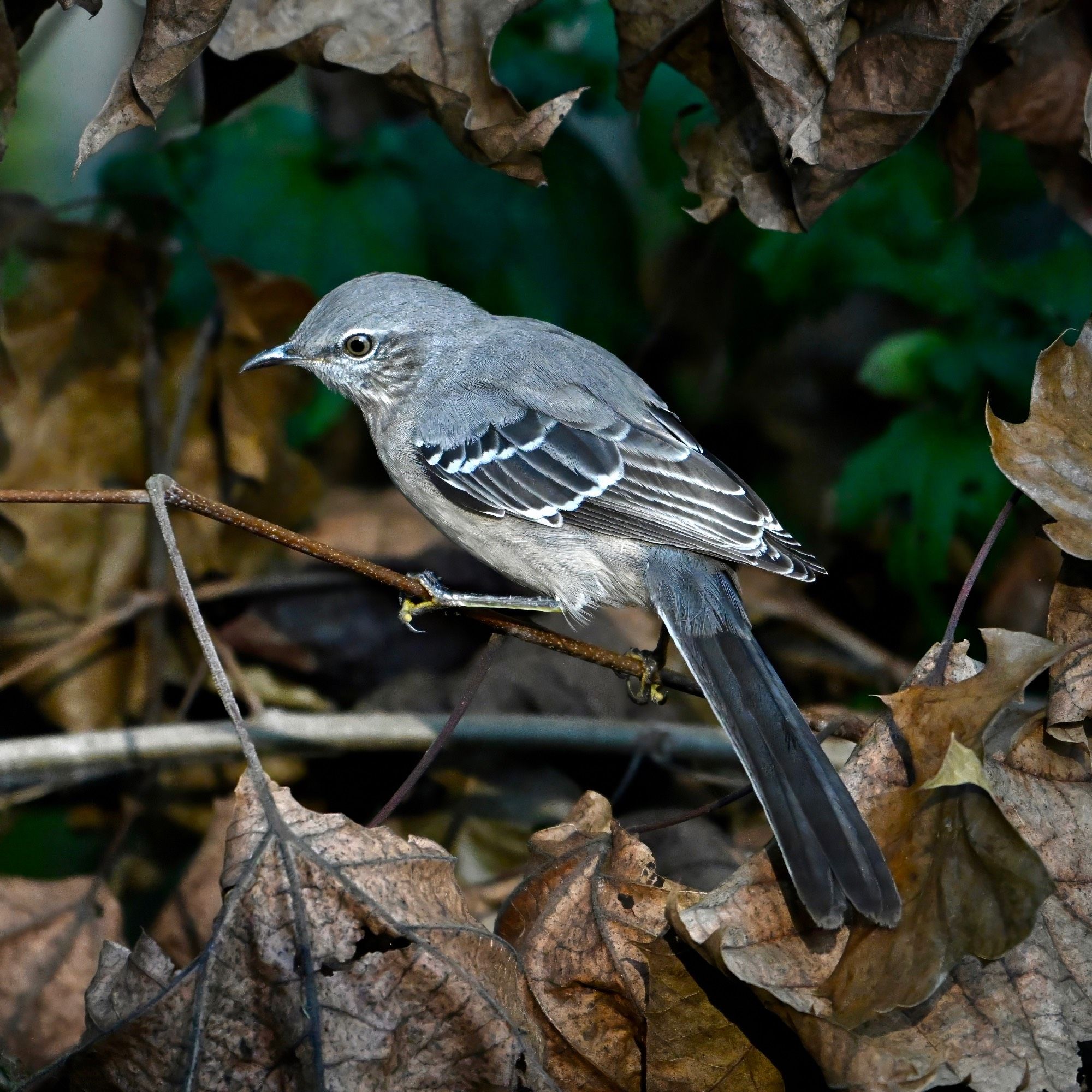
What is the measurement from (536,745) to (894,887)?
201cm

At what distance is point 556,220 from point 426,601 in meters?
2.52

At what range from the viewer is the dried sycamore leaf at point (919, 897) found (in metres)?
2.72

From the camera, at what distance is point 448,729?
10.8 feet

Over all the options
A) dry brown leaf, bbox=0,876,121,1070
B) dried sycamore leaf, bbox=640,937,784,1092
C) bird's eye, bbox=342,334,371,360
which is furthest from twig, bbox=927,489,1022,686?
dry brown leaf, bbox=0,876,121,1070

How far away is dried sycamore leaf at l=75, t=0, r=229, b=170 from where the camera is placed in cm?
345

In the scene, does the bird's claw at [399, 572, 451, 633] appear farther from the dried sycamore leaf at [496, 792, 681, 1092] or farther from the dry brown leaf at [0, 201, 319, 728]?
the dry brown leaf at [0, 201, 319, 728]

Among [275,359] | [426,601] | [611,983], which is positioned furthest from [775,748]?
[275,359]

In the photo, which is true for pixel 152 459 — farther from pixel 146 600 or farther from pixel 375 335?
pixel 375 335

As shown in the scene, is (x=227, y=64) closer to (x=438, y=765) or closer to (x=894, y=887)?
(x=438, y=765)

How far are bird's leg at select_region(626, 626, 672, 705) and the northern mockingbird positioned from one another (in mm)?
144

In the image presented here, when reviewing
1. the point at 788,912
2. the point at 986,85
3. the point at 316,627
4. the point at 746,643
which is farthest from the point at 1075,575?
the point at 316,627

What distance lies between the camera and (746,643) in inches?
144

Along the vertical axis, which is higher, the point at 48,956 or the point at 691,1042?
the point at 691,1042

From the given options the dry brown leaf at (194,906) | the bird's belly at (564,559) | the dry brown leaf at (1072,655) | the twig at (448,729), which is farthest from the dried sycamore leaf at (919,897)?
the dry brown leaf at (194,906)
